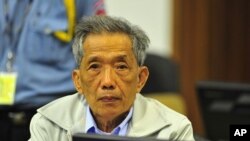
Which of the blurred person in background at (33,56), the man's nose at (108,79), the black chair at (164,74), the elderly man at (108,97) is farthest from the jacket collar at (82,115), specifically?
the black chair at (164,74)

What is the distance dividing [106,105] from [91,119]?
0.06m

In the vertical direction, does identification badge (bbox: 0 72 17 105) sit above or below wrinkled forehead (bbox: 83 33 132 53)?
below

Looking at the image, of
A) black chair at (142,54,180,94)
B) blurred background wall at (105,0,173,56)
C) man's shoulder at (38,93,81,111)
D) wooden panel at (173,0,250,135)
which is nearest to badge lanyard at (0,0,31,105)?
man's shoulder at (38,93,81,111)

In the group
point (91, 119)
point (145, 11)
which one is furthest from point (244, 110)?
point (145, 11)

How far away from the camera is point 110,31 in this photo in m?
1.30

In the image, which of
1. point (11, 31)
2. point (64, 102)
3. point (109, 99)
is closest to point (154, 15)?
point (11, 31)

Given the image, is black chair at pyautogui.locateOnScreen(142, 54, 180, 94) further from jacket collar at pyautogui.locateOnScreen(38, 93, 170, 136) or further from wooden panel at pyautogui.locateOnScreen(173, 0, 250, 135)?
jacket collar at pyautogui.locateOnScreen(38, 93, 170, 136)

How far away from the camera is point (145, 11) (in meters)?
4.41

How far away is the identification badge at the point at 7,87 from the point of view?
192cm

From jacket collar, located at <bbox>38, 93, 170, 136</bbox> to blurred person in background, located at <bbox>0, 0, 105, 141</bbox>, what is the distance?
643 mm

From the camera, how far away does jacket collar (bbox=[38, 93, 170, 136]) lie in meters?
1.34

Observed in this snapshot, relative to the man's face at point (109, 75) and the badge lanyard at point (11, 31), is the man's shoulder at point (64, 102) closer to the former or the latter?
the man's face at point (109, 75)

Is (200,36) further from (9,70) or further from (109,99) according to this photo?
(109,99)

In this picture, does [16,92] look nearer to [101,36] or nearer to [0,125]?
[0,125]
